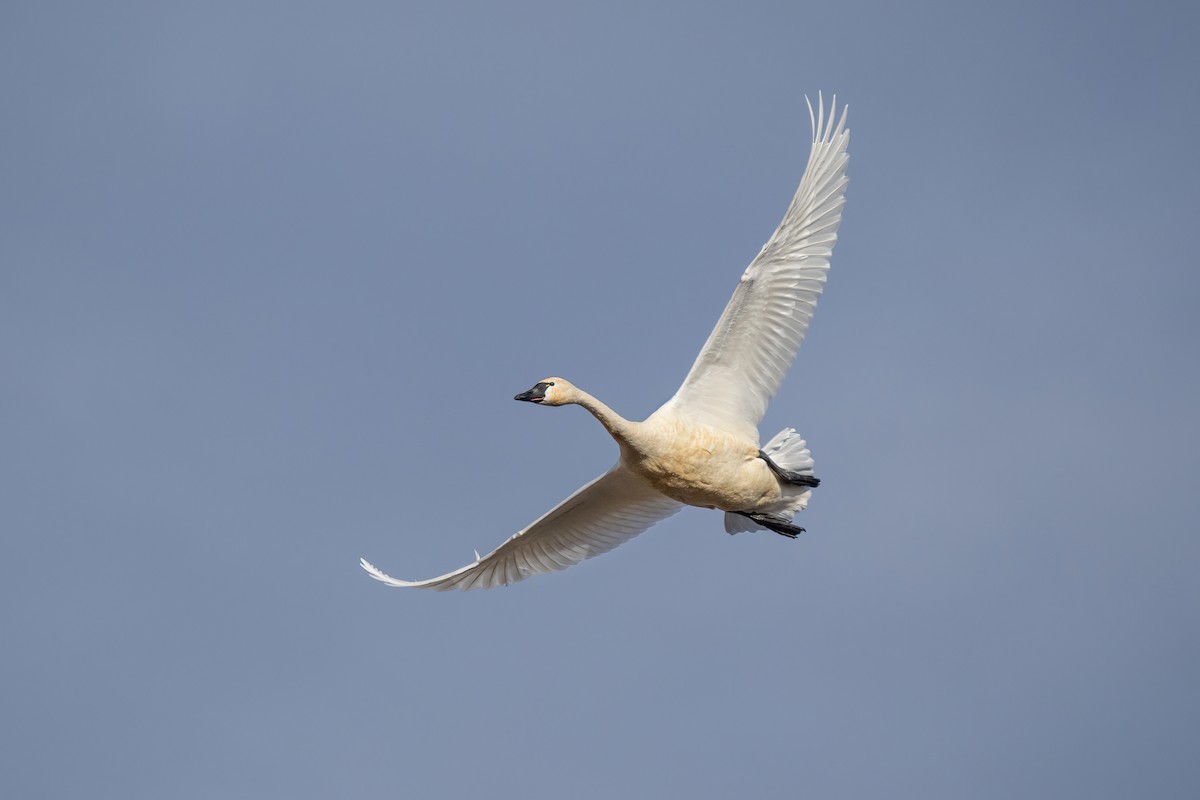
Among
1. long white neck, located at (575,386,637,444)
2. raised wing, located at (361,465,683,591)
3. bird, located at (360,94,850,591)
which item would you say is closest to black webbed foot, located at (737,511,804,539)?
bird, located at (360,94,850,591)

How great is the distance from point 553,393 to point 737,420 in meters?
2.42

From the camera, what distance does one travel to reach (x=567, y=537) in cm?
2483

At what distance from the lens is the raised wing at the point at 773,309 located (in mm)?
23344

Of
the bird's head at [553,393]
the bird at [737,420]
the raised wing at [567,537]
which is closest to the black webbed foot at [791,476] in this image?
the bird at [737,420]

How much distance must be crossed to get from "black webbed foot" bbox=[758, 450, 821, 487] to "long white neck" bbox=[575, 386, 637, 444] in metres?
2.00

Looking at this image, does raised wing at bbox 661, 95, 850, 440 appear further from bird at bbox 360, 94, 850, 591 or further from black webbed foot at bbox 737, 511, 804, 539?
black webbed foot at bbox 737, 511, 804, 539

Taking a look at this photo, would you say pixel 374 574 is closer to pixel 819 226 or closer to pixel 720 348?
pixel 720 348

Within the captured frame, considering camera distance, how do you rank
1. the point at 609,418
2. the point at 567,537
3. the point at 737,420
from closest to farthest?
the point at 609,418, the point at 737,420, the point at 567,537

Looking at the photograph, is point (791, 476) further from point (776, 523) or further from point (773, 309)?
point (773, 309)

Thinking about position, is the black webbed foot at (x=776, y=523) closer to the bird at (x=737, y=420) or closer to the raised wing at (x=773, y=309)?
the bird at (x=737, y=420)

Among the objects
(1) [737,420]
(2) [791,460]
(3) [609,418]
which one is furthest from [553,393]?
(2) [791,460]

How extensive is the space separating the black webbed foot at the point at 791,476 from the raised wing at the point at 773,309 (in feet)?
1.20

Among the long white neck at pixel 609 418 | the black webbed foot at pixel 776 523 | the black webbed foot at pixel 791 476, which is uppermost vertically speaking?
the long white neck at pixel 609 418

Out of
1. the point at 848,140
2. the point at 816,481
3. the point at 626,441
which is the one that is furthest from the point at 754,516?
the point at 848,140
